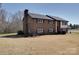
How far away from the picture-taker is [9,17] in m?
7.61

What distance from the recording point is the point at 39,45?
7.56 metres

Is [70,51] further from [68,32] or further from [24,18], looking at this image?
[24,18]

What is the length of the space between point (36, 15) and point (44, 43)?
95 centimetres

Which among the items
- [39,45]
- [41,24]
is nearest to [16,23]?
[41,24]

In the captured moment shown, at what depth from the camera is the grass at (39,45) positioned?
7.43 metres

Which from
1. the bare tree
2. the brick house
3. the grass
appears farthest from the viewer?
the brick house

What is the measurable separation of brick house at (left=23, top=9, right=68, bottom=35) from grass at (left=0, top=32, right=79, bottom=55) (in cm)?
26

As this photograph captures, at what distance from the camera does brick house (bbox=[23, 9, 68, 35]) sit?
25.4ft

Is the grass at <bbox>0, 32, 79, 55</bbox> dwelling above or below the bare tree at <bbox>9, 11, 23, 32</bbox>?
below


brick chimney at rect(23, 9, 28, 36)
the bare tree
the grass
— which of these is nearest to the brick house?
brick chimney at rect(23, 9, 28, 36)

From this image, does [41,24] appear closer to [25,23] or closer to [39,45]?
[25,23]

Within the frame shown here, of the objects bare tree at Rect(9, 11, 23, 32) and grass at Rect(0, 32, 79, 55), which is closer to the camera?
grass at Rect(0, 32, 79, 55)

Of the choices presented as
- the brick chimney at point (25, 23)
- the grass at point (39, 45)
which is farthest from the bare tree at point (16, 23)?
the grass at point (39, 45)

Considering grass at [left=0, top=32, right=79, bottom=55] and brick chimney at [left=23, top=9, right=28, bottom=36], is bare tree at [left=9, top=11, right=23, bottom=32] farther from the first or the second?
grass at [left=0, top=32, right=79, bottom=55]
